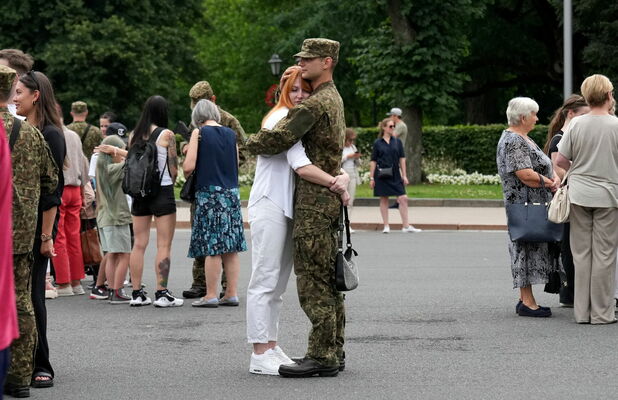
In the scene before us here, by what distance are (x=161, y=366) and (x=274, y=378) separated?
89cm

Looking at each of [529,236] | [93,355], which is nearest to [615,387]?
[529,236]

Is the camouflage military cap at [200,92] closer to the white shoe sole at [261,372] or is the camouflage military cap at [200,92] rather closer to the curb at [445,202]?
the white shoe sole at [261,372]

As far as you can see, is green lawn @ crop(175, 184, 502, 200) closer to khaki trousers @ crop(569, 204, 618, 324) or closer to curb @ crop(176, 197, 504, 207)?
Result: curb @ crop(176, 197, 504, 207)

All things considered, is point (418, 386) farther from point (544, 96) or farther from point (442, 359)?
point (544, 96)

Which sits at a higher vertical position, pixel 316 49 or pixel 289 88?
pixel 316 49

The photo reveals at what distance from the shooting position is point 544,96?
166ft

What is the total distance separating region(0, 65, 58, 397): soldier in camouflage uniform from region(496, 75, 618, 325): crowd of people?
14.2ft

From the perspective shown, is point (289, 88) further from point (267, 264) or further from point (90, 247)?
point (90, 247)

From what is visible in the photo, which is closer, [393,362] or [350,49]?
[393,362]

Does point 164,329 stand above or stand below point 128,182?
below

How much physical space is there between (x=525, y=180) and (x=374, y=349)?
2.14m

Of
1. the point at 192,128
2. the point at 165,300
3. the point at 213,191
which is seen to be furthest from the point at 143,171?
the point at 165,300

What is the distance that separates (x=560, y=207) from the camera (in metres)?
9.49

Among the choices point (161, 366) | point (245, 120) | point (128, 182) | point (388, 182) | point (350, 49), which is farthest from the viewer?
point (245, 120)
